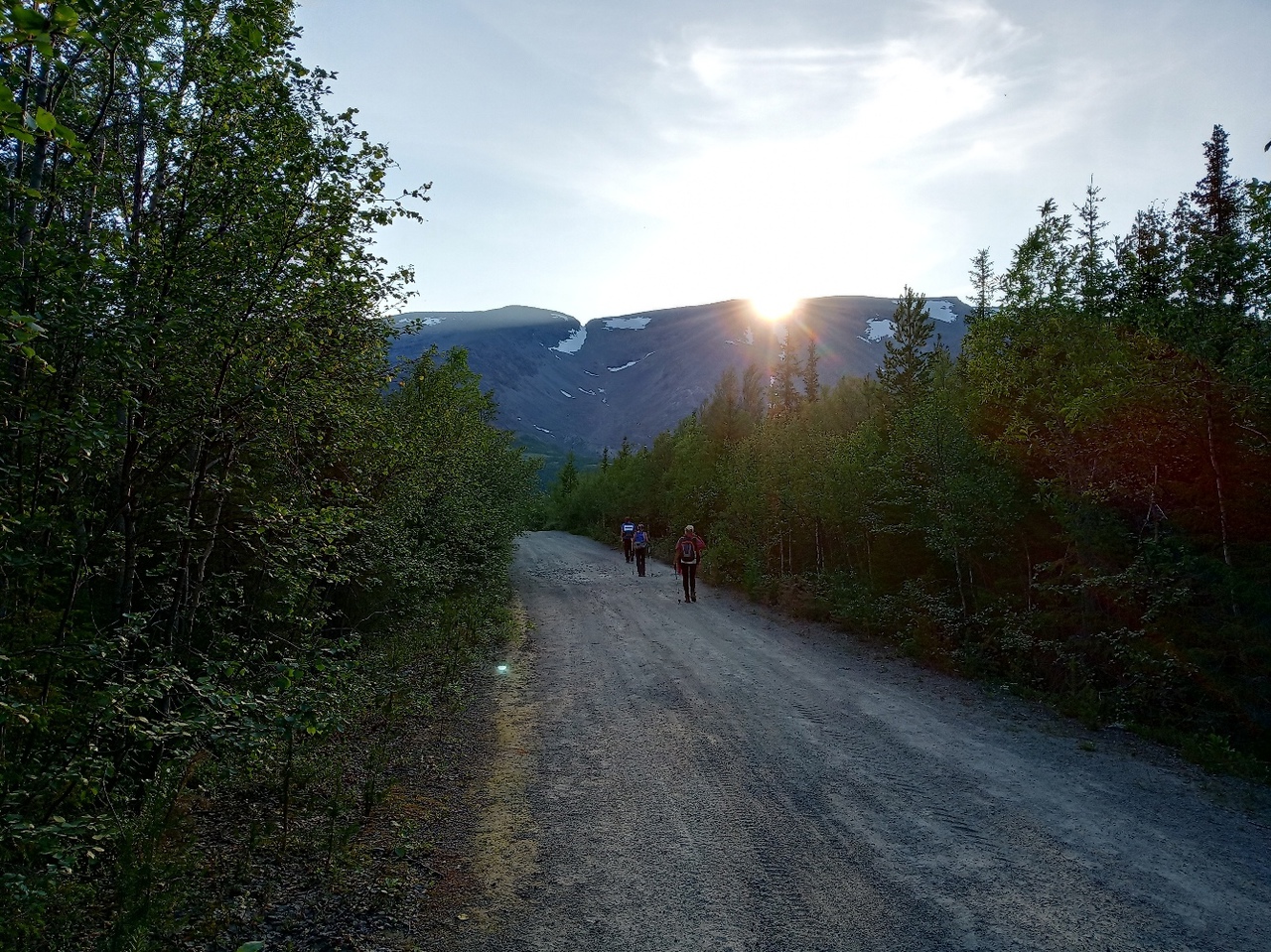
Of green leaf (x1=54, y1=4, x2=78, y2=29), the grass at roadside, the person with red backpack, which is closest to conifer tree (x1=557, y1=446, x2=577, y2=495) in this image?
the person with red backpack

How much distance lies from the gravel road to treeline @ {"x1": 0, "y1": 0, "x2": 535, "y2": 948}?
2.41m

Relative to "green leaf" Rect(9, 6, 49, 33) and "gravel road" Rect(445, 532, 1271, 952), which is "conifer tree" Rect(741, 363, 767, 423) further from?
"green leaf" Rect(9, 6, 49, 33)

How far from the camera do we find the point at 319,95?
5961 mm

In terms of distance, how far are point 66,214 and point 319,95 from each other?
223 cm

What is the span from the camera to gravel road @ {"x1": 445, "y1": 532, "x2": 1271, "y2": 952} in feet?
15.0

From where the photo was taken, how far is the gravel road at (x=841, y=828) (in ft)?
15.0

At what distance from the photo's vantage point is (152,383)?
14.6 feet

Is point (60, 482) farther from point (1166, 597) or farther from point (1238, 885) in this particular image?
point (1166, 597)

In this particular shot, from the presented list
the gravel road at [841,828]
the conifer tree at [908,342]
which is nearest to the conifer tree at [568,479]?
the conifer tree at [908,342]

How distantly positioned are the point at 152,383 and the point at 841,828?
20.9 feet

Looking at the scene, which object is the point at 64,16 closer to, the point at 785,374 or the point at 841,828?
the point at 841,828

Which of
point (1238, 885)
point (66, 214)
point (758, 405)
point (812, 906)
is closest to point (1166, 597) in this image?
point (1238, 885)

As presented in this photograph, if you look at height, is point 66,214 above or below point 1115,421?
above

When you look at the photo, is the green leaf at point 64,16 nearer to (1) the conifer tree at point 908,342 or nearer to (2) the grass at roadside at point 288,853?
(2) the grass at roadside at point 288,853
